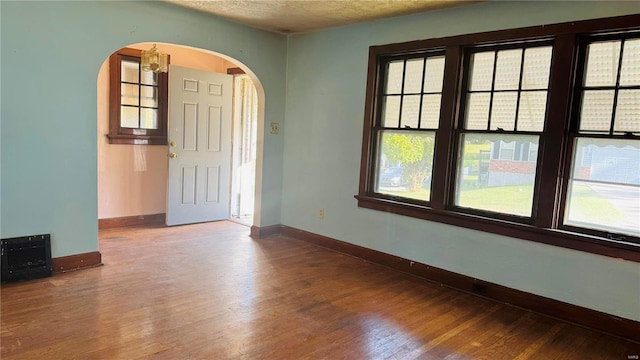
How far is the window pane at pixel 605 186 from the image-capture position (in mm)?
2756

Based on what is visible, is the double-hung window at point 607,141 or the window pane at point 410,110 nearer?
the double-hung window at point 607,141

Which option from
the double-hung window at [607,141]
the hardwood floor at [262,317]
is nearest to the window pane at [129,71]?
the hardwood floor at [262,317]

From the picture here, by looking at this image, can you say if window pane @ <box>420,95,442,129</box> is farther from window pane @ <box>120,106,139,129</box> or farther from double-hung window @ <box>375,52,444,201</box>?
window pane @ <box>120,106,139,129</box>

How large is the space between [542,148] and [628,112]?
0.56m

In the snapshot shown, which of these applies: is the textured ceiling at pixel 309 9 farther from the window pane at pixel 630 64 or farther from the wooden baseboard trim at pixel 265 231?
the wooden baseboard trim at pixel 265 231

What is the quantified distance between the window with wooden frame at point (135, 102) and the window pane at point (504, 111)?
3953 millimetres

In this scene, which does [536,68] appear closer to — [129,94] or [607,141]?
[607,141]

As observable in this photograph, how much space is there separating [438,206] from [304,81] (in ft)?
7.30

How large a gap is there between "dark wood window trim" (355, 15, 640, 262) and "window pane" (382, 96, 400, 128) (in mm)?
437

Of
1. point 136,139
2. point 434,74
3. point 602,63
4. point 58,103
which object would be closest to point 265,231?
point 136,139

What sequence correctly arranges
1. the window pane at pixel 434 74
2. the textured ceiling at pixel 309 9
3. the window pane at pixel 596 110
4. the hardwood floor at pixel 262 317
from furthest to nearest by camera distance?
the window pane at pixel 434 74
the textured ceiling at pixel 309 9
the window pane at pixel 596 110
the hardwood floor at pixel 262 317

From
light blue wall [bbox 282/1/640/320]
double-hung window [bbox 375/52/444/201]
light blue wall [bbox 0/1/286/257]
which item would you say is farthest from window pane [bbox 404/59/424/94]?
light blue wall [bbox 0/1/286/257]

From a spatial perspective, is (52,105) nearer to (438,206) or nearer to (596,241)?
(438,206)

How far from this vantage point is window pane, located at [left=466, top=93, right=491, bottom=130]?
341 centimetres
